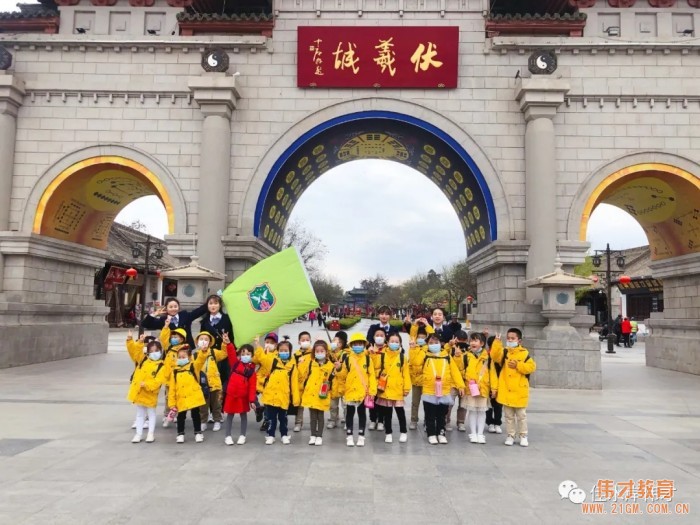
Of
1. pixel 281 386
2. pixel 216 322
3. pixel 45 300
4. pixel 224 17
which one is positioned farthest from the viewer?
pixel 45 300

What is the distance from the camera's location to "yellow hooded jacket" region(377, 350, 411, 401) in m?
6.66

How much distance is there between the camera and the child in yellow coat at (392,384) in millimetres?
6668

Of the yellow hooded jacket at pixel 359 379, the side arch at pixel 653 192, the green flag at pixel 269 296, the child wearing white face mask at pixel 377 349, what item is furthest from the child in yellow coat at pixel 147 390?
the side arch at pixel 653 192

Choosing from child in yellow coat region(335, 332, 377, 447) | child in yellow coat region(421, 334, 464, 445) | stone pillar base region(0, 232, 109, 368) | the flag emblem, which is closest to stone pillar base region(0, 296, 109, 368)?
stone pillar base region(0, 232, 109, 368)

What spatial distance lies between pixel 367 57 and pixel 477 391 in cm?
966

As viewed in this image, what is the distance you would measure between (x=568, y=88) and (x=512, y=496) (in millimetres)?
10701

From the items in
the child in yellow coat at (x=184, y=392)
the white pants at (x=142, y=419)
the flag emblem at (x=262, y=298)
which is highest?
the flag emblem at (x=262, y=298)

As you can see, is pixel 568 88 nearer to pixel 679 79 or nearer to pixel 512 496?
pixel 679 79

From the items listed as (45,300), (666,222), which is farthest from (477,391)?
(45,300)

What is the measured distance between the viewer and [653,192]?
551 inches

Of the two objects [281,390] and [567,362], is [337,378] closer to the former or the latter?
[281,390]

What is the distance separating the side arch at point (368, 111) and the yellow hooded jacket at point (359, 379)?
7215 mm

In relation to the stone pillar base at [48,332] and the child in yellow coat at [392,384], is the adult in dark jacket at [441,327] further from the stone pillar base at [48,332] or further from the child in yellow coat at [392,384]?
the stone pillar base at [48,332]

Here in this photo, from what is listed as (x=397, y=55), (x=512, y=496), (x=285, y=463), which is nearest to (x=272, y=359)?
(x=285, y=463)
